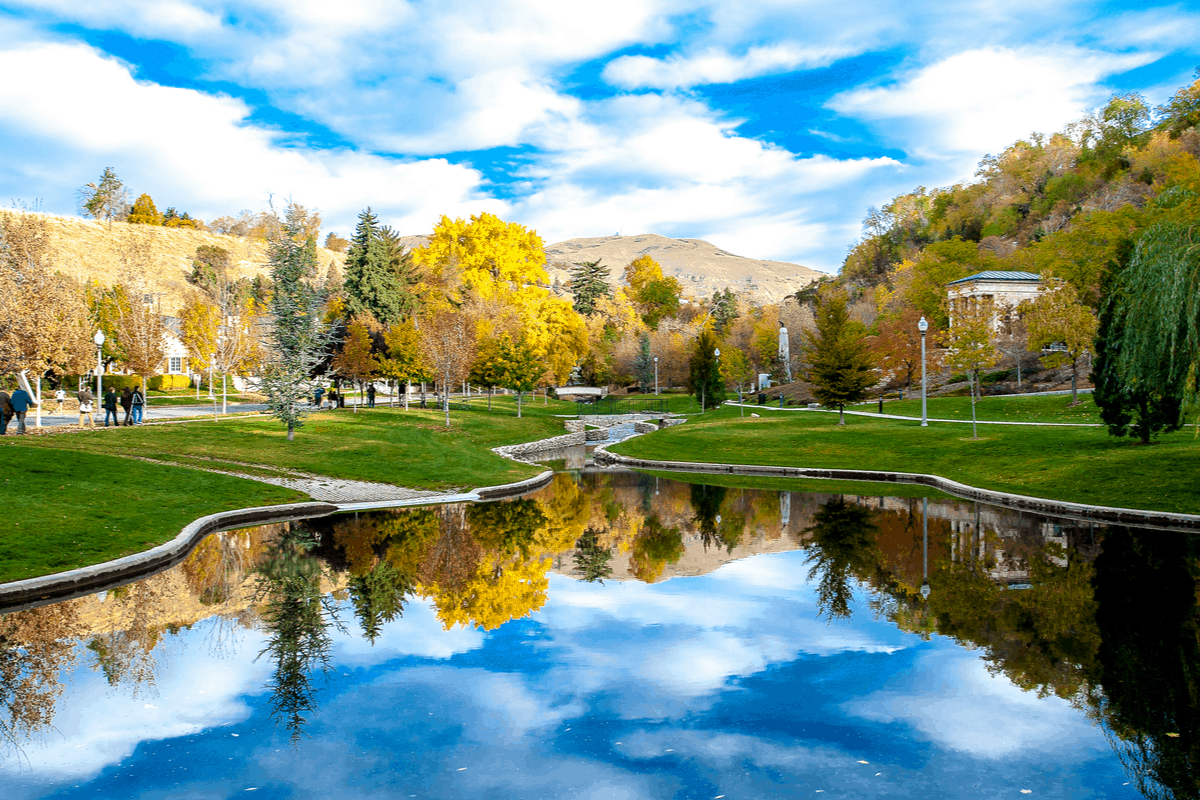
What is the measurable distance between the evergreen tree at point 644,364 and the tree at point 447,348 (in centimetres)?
4170

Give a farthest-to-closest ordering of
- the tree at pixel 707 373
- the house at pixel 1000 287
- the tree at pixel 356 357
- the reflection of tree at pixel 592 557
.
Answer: the house at pixel 1000 287, the tree at pixel 707 373, the tree at pixel 356 357, the reflection of tree at pixel 592 557

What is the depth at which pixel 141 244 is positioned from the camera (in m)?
99.1

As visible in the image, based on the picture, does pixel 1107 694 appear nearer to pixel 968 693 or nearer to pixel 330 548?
pixel 968 693

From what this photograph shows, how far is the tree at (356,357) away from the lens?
43.8 m

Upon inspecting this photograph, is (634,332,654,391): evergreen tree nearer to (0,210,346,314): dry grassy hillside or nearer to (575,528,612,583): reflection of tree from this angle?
(0,210,346,314): dry grassy hillside

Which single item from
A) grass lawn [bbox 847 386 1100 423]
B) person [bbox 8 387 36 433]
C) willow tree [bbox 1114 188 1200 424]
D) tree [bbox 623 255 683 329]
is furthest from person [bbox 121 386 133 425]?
tree [bbox 623 255 683 329]

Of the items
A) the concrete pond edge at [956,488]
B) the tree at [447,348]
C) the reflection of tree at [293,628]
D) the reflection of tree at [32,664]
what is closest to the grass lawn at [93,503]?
the reflection of tree at [32,664]

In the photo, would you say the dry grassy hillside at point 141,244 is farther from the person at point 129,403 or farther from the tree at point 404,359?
the person at point 129,403

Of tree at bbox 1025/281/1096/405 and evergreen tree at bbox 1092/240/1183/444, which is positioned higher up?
tree at bbox 1025/281/1096/405

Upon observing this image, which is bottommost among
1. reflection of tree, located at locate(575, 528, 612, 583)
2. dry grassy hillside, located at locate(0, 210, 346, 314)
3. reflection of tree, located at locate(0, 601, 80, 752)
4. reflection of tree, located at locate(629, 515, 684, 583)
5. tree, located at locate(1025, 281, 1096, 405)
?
reflection of tree, located at locate(629, 515, 684, 583)

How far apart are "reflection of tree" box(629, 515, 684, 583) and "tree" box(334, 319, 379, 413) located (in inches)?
1130

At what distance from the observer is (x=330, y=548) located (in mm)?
15469

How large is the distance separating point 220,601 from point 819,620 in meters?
9.14

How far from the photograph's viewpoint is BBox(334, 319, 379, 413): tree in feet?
144
